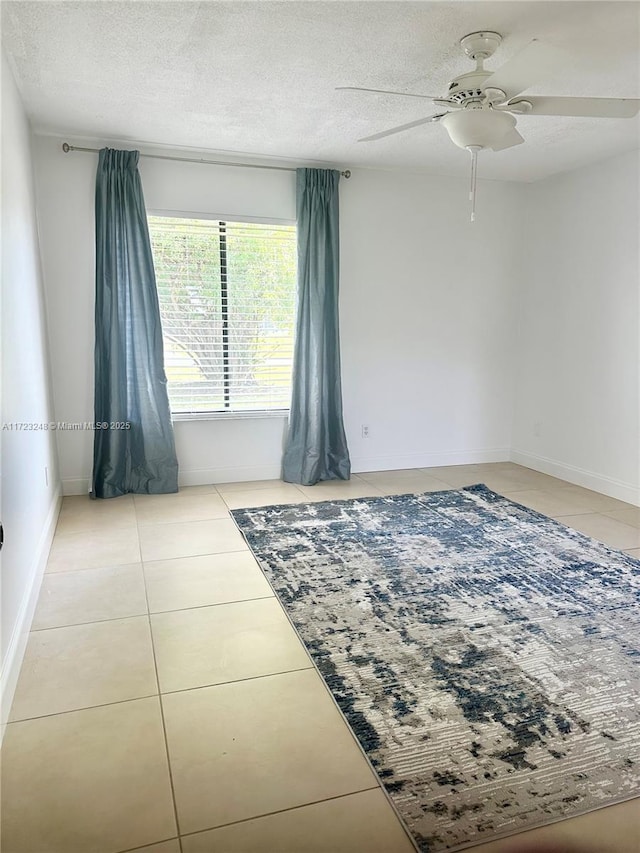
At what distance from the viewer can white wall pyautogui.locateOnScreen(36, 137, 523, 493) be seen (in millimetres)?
4199

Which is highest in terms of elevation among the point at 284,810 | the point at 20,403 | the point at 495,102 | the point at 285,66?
the point at 285,66

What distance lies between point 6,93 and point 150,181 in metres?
1.50

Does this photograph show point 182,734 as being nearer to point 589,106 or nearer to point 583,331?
point 589,106

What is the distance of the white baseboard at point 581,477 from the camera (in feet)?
14.4

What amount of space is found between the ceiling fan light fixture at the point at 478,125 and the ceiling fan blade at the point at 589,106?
131mm

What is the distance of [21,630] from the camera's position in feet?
7.64

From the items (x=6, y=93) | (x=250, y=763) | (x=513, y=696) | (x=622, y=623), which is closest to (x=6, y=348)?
(x=6, y=93)

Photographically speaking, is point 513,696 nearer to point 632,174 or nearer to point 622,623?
point 622,623

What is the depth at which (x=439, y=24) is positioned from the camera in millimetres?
2391

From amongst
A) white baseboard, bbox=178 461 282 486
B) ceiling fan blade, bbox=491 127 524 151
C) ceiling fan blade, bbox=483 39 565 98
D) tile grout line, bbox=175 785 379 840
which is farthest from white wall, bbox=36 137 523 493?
tile grout line, bbox=175 785 379 840

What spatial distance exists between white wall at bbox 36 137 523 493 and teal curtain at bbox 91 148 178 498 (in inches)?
6.2

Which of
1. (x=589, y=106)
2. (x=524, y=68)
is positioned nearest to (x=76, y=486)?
(x=524, y=68)

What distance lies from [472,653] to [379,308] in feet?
10.8

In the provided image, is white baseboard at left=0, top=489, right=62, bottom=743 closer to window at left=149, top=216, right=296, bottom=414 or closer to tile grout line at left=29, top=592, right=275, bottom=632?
tile grout line at left=29, top=592, right=275, bottom=632
